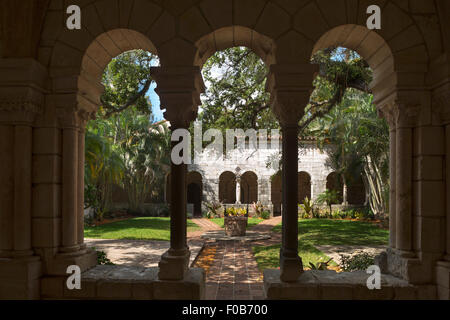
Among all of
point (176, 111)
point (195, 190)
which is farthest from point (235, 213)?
point (195, 190)

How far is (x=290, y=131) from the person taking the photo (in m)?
3.24

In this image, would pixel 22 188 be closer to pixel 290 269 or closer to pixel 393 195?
pixel 290 269

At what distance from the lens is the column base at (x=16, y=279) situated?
3062 millimetres

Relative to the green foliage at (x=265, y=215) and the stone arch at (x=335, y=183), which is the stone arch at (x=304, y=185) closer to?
the stone arch at (x=335, y=183)

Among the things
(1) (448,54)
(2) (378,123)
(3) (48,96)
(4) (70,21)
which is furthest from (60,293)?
(2) (378,123)

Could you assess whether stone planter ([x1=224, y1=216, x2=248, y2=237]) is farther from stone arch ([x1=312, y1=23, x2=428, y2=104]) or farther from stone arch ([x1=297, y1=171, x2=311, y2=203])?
stone arch ([x1=297, y1=171, x2=311, y2=203])

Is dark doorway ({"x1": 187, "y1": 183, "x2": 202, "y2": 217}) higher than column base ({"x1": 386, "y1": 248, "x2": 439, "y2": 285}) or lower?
lower

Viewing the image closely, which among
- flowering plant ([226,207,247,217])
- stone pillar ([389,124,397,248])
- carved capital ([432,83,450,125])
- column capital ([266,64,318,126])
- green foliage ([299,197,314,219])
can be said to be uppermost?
column capital ([266,64,318,126])

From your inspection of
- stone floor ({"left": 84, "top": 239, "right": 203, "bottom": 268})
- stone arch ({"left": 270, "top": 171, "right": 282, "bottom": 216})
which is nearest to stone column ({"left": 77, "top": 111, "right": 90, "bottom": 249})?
stone floor ({"left": 84, "top": 239, "right": 203, "bottom": 268})

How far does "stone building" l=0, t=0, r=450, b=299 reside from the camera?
3.09 metres

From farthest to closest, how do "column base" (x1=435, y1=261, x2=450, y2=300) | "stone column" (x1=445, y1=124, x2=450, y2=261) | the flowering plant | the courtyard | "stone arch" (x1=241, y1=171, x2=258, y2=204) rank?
"stone arch" (x1=241, y1=171, x2=258, y2=204)
the flowering plant
the courtyard
"stone column" (x1=445, y1=124, x2=450, y2=261)
"column base" (x1=435, y1=261, x2=450, y2=300)

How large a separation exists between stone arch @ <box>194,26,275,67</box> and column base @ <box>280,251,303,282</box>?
2.11m

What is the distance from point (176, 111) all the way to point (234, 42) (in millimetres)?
1126
